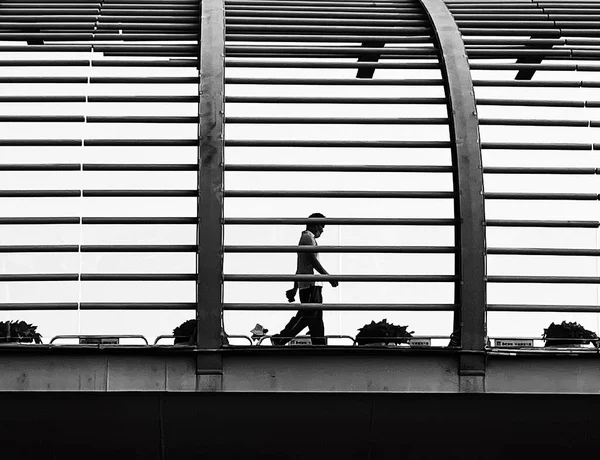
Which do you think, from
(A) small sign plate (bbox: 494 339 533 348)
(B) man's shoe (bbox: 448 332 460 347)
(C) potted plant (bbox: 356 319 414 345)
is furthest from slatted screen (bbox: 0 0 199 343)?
(A) small sign plate (bbox: 494 339 533 348)

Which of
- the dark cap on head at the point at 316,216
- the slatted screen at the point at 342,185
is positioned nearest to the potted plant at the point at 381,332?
the slatted screen at the point at 342,185

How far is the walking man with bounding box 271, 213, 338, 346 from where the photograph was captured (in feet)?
43.0

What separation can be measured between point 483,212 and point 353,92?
2596 mm

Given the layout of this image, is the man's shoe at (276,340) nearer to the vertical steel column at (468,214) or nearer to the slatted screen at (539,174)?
the vertical steel column at (468,214)

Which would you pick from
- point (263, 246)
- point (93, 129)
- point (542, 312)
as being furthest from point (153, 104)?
point (542, 312)

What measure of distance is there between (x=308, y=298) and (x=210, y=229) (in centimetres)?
154

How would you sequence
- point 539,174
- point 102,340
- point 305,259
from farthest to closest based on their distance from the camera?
point 539,174
point 305,259
point 102,340
